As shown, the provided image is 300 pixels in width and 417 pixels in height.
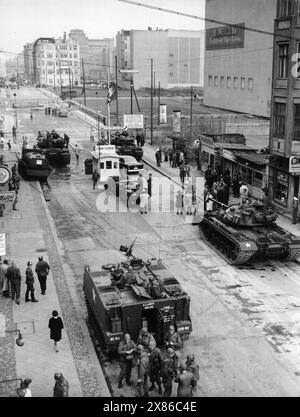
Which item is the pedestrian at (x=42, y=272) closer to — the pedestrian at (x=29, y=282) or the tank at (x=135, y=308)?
the pedestrian at (x=29, y=282)

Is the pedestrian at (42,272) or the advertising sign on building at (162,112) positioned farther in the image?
the advertising sign on building at (162,112)

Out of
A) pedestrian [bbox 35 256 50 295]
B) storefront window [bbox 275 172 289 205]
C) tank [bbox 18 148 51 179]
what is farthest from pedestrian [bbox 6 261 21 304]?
tank [bbox 18 148 51 179]

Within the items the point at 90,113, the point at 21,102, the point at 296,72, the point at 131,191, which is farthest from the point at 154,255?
the point at 21,102

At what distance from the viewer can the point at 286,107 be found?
95.6 ft

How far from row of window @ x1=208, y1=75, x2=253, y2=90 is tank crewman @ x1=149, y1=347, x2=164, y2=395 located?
5447cm

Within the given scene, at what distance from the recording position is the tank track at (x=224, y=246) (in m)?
21.1

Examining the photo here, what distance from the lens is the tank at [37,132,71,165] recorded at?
43.0 meters

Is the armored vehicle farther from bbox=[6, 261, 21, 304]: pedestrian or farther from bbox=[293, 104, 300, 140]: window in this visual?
bbox=[6, 261, 21, 304]: pedestrian

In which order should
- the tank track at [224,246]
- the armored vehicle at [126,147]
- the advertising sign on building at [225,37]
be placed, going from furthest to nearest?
the advertising sign on building at [225,37] → the armored vehicle at [126,147] → the tank track at [224,246]

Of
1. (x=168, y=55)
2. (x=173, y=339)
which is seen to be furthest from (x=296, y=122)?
(x=168, y=55)

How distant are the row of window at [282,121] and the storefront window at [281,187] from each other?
193cm

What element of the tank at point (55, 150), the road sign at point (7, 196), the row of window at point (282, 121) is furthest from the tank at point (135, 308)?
the tank at point (55, 150)
